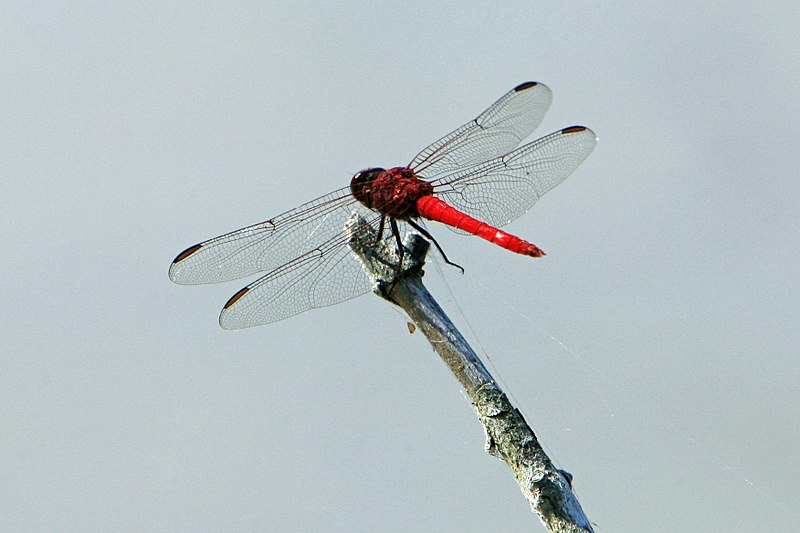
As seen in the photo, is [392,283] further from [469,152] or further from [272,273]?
[469,152]

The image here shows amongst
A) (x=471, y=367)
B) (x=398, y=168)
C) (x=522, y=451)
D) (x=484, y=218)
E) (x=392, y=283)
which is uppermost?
(x=398, y=168)

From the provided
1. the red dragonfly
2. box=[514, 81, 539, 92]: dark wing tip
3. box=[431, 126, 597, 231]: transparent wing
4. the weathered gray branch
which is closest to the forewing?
the red dragonfly

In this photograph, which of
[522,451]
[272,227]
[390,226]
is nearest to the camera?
[522,451]

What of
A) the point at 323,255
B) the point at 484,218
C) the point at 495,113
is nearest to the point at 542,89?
the point at 495,113

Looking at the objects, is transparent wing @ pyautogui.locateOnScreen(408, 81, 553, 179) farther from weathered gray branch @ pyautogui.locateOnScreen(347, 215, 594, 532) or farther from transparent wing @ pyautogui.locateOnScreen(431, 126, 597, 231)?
weathered gray branch @ pyautogui.locateOnScreen(347, 215, 594, 532)

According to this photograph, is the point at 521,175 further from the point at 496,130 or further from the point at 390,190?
the point at 390,190

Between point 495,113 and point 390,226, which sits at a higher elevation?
point 495,113

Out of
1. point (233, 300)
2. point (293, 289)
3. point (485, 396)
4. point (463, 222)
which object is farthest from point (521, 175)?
point (485, 396)
